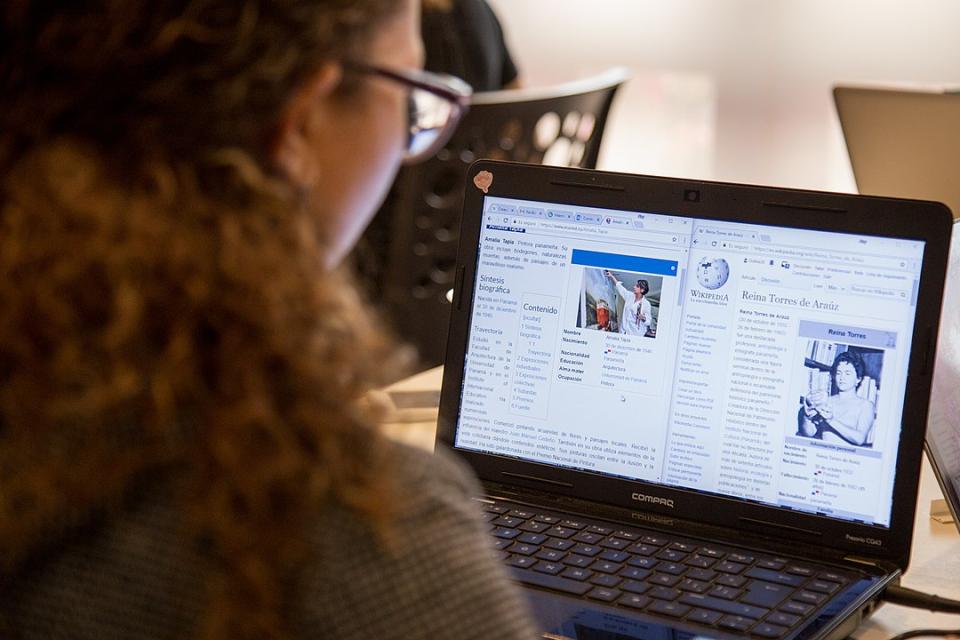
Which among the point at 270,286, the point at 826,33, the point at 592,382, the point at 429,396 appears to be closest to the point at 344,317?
the point at 270,286

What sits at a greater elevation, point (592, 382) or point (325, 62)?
point (325, 62)

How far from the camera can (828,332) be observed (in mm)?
886

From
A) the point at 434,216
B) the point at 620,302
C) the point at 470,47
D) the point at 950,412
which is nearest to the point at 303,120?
the point at 620,302

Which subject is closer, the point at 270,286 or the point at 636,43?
the point at 270,286

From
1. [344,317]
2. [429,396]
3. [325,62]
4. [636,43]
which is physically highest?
[636,43]

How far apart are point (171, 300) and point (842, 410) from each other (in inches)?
23.6

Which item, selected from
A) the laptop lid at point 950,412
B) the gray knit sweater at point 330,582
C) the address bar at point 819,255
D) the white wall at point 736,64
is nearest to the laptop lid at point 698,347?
the address bar at point 819,255

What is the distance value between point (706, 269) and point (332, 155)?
49 cm

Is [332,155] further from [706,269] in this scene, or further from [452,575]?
[706,269]

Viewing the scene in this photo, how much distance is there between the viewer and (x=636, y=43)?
3.23 m

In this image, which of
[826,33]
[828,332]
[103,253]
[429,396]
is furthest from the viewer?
[826,33]

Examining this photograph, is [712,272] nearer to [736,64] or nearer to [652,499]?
[652,499]

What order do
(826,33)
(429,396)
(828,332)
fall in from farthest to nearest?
(826,33), (429,396), (828,332)

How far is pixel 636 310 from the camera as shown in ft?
3.10
